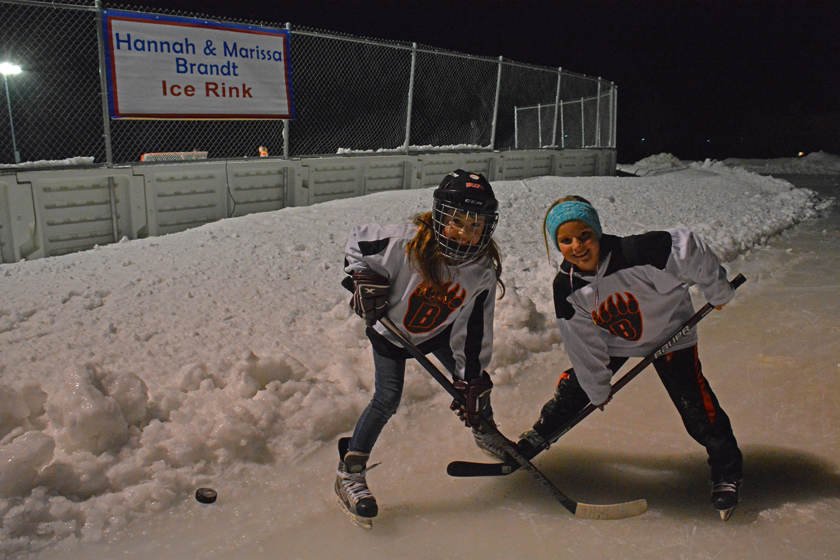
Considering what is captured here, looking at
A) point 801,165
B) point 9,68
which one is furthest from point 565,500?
point 801,165

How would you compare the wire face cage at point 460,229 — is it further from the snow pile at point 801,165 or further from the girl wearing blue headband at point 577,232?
the snow pile at point 801,165

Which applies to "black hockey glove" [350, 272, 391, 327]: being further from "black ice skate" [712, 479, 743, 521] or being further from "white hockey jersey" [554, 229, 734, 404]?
"black ice skate" [712, 479, 743, 521]

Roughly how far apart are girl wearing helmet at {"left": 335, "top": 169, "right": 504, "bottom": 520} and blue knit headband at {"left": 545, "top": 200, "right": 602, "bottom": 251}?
0.27 m

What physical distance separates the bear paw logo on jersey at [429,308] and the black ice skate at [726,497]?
138 centimetres

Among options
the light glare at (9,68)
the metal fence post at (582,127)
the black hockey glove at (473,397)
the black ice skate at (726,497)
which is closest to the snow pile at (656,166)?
the metal fence post at (582,127)

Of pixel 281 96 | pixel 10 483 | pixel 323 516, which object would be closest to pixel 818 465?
pixel 323 516

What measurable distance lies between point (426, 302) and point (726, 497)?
1530mm

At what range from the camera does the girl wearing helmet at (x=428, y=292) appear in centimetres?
237

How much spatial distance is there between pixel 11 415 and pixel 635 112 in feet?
98.7

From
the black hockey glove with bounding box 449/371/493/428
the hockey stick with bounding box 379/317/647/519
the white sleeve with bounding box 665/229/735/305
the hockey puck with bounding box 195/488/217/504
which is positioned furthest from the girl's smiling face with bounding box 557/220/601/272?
the hockey puck with bounding box 195/488/217/504

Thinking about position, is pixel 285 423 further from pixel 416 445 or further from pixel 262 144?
pixel 262 144

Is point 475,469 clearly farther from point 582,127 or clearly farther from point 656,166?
point 656,166

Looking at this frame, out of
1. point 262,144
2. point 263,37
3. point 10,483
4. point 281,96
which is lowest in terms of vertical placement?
point 10,483

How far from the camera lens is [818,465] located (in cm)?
295
